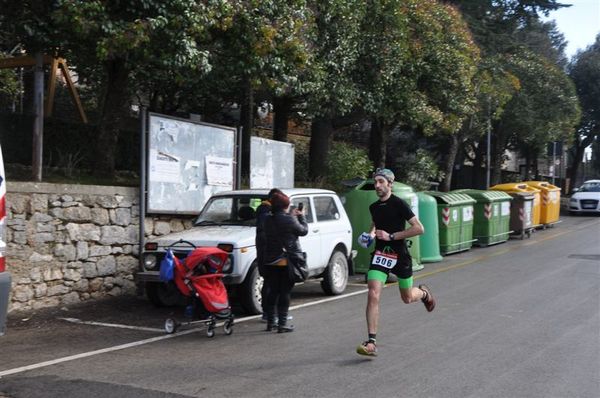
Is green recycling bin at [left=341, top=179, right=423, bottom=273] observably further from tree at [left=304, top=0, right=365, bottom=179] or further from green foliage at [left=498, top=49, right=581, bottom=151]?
green foliage at [left=498, top=49, right=581, bottom=151]

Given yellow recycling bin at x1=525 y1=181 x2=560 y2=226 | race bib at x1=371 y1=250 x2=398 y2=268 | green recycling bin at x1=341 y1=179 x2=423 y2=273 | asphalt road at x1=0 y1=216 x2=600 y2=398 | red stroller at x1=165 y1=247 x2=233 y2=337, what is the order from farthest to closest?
yellow recycling bin at x1=525 y1=181 x2=560 y2=226, green recycling bin at x1=341 y1=179 x2=423 y2=273, red stroller at x1=165 y1=247 x2=233 y2=337, race bib at x1=371 y1=250 x2=398 y2=268, asphalt road at x1=0 y1=216 x2=600 y2=398

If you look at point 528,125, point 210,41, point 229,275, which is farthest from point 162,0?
point 528,125

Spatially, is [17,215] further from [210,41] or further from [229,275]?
[210,41]

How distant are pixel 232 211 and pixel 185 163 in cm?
220

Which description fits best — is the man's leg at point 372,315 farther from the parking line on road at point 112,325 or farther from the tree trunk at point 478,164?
the tree trunk at point 478,164

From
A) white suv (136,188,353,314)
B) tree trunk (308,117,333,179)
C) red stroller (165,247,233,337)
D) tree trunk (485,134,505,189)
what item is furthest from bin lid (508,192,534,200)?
red stroller (165,247,233,337)

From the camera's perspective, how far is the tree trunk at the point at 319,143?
1905cm

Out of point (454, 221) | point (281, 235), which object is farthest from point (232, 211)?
point (454, 221)

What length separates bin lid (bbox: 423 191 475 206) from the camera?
16.6m

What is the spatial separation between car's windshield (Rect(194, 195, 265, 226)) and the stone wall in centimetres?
145

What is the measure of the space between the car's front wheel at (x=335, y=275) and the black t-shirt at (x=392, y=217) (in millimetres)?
3515

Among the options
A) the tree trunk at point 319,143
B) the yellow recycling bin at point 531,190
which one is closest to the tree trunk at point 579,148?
the yellow recycling bin at point 531,190

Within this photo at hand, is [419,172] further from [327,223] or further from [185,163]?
[327,223]

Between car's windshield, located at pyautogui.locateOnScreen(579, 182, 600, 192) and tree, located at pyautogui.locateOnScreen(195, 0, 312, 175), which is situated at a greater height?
tree, located at pyautogui.locateOnScreen(195, 0, 312, 175)
